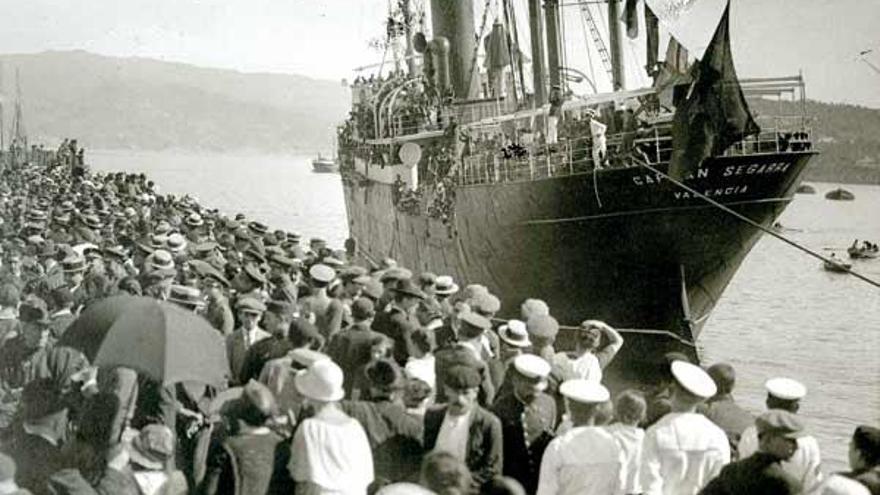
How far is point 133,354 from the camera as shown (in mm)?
5496

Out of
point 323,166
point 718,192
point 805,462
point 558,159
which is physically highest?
point 558,159

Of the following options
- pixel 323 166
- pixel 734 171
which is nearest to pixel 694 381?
pixel 734 171

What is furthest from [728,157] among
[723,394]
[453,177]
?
[723,394]

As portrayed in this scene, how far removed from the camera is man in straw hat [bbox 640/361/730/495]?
16.4 ft

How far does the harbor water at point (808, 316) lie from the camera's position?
18500mm

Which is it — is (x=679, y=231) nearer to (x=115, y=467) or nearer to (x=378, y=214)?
(x=115, y=467)

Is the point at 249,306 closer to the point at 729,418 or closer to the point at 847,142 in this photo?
the point at 729,418

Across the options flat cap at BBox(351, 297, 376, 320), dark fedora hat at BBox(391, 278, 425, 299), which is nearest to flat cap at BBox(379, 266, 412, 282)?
dark fedora hat at BBox(391, 278, 425, 299)

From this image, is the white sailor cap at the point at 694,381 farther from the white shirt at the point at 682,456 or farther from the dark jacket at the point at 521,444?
the dark jacket at the point at 521,444

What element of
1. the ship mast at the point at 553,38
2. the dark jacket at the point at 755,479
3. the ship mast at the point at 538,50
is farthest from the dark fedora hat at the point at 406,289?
the ship mast at the point at 538,50

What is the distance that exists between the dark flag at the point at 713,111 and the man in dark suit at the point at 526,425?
856cm

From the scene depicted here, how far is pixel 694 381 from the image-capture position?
506 cm

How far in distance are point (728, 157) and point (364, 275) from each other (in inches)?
361

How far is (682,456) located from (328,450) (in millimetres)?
1910
